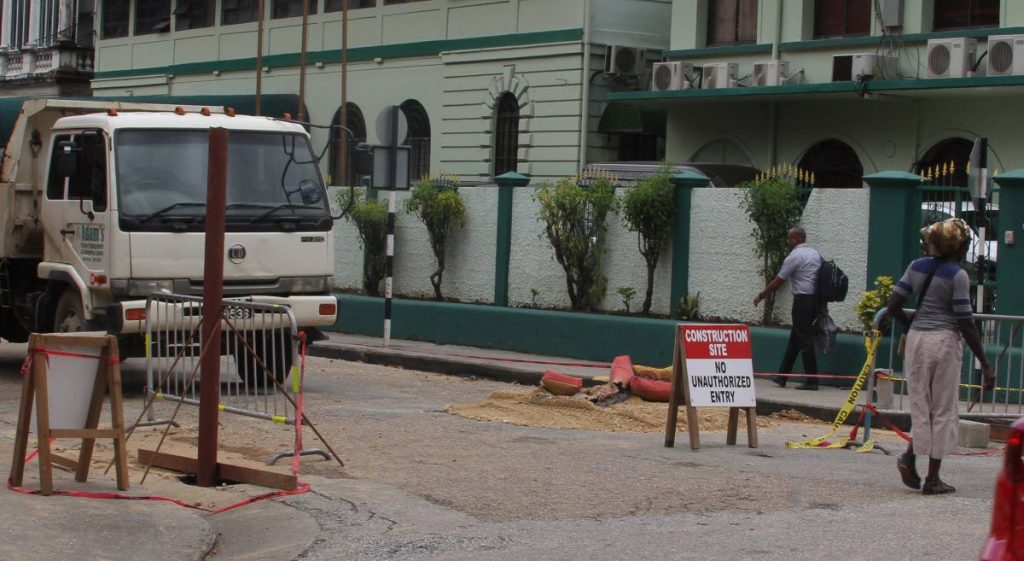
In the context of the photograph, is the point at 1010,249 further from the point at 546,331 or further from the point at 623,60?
the point at 623,60

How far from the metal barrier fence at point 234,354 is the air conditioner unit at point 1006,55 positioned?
15614 mm

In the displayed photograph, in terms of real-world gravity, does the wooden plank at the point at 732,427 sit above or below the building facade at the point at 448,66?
below

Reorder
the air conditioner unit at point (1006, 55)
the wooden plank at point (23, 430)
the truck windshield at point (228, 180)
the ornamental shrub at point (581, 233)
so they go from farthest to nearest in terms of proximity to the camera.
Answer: the air conditioner unit at point (1006, 55), the ornamental shrub at point (581, 233), the truck windshield at point (228, 180), the wooden plank at point (23, 430)

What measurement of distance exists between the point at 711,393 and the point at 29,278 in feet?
24.9

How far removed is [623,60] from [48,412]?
22949 millimetres

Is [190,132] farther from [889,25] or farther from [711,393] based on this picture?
[889,25]

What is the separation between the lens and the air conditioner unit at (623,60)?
30266mm

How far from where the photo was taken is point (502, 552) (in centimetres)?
757

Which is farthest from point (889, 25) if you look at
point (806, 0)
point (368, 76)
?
point (368, 76)

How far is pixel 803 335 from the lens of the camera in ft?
51.1

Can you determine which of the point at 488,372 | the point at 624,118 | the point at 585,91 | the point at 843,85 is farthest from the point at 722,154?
the point at 488,372

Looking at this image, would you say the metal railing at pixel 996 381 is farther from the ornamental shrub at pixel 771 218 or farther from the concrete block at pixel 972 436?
the ornamental shrub at pixel 771 218

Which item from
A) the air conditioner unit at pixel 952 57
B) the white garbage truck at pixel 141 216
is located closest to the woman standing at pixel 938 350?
the white garbage truck at pixel 141 216

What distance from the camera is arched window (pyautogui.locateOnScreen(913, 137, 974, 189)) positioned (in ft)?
85.1
